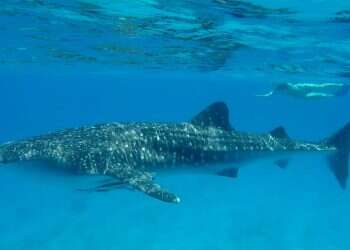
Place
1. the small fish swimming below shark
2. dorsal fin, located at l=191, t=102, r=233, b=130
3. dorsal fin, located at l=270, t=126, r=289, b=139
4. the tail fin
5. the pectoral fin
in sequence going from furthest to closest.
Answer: the tail fin, dorsal fin, located at l=270, t=126, r=289, b=139, dorsal fin, located at l=191, t=102, r=233, b=130, the small fish swimming below shark, the pectoral fin

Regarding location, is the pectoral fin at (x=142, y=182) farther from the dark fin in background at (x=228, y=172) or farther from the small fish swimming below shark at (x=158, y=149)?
the dark fin in background at (x=228, y=172)

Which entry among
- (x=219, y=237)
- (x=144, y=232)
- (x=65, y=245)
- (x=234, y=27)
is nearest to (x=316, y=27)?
(x=234, y=27)

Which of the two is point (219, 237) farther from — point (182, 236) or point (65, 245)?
point (65, 245)

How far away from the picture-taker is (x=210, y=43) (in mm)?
22312

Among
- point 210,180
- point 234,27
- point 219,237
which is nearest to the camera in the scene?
point 234,27

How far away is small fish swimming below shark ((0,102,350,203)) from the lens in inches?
387

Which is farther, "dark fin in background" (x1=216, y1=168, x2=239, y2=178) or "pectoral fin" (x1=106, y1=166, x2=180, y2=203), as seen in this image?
"dark fin in background" (x1=216, y1=168, x2=239, y2=178)

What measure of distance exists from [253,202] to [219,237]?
27.2 feet

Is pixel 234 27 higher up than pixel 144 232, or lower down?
higher up

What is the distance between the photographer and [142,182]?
9453 millimetres

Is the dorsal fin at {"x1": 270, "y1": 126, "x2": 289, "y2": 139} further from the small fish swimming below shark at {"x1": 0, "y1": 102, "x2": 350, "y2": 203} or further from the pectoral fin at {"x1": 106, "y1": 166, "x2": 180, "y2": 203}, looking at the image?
the pectoral fin at {"x1": 106, "y1": 166, "x2": 180, "y2": 203}

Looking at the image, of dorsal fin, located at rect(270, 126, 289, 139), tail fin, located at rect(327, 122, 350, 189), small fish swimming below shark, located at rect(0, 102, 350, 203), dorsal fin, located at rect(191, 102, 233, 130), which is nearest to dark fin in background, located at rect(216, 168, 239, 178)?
small fish swimming below shark, located at rect(0, 102, 350, 203)

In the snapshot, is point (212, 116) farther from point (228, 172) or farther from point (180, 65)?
point (180, 65)

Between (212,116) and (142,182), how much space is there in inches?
130
